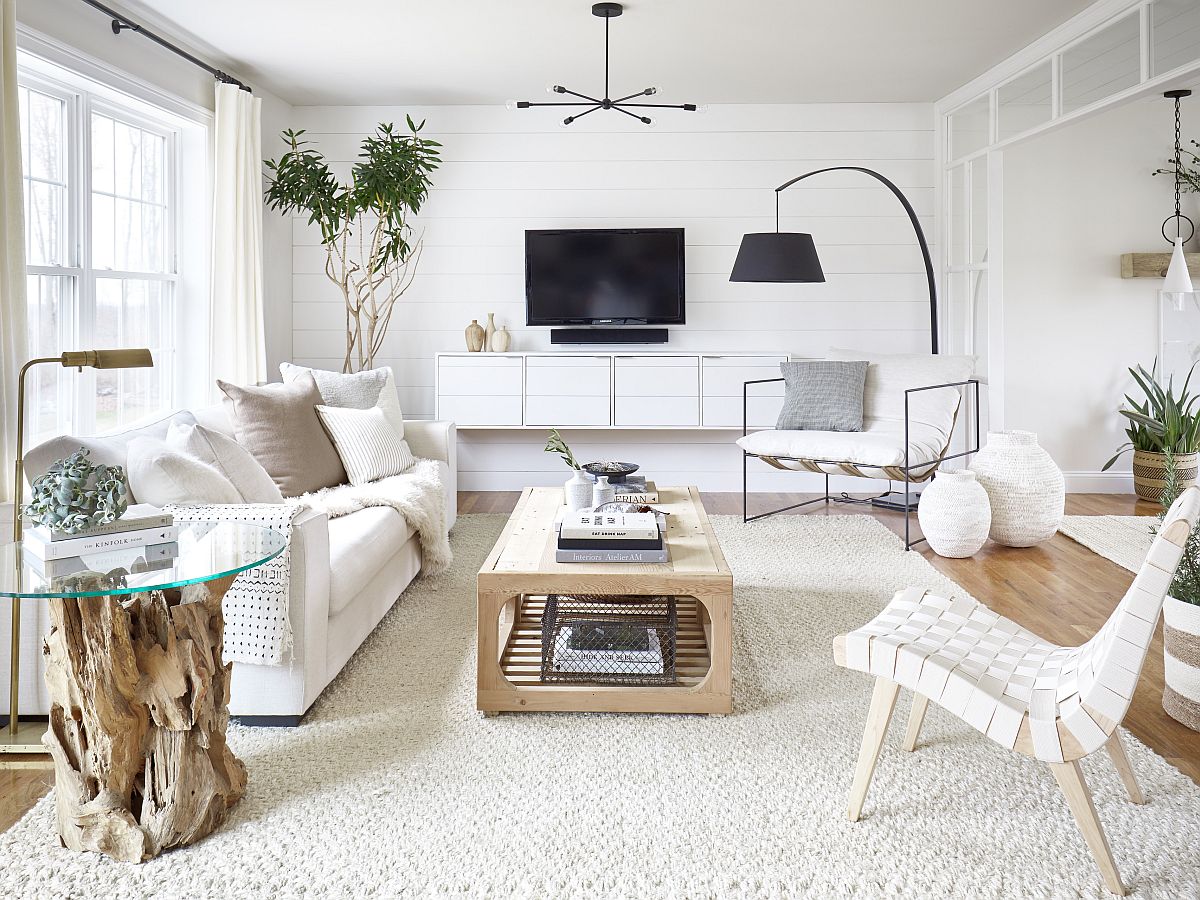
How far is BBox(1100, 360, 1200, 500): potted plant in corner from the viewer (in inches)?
208

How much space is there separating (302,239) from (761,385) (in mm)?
3091

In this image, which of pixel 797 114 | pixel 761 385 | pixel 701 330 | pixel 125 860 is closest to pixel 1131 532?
pixel 761 385

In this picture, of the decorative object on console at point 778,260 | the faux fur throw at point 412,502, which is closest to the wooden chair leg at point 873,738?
the faux fur throw at point 412,502

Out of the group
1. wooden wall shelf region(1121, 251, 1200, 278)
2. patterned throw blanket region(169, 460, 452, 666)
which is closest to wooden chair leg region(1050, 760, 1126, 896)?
patterned throw blanket region(169, 460, 452, 666)

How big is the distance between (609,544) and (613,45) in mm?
2990

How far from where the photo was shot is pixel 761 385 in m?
5.57

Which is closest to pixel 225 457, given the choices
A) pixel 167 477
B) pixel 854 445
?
pixel 167 477

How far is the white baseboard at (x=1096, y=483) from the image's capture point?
5.83 meters

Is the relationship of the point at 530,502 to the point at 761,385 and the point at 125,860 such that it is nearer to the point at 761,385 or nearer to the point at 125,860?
the point at 125,860

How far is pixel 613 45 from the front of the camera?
14.9 feet

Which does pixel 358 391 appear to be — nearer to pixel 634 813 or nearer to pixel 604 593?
pixel 604 593

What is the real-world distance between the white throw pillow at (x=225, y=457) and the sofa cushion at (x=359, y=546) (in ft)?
0.90

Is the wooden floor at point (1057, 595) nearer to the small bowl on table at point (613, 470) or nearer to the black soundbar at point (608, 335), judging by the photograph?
the black soundbar at point (608, 335)

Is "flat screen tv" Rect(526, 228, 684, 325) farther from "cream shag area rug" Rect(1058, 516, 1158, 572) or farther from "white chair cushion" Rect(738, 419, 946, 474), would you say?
"cream shag area rug" Rect(1058, 516, 1158, 572)
